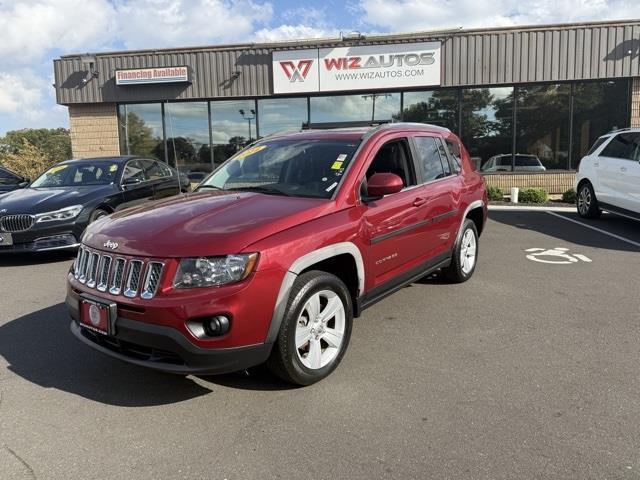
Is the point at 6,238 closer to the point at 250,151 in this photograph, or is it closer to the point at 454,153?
the point at 250,151

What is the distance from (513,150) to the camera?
14.8 meters

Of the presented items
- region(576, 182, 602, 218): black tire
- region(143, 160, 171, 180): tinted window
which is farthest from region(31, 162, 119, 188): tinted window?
region(576, 182, 602, 218): black tire

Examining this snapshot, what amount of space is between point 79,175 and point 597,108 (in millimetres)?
13137

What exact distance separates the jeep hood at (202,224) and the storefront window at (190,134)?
12405mm

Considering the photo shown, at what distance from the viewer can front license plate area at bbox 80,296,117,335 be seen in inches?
122

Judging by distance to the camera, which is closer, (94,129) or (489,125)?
(489,125)

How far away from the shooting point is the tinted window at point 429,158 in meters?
4.97

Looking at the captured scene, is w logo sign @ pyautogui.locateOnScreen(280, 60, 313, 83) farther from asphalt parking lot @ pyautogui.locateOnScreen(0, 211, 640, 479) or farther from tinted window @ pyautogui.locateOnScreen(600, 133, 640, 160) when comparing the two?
asphalt parking lot @ pyautogui.locateOnScreen(0, 211, 640, 479)

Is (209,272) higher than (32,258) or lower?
higher

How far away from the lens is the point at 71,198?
7.36 m

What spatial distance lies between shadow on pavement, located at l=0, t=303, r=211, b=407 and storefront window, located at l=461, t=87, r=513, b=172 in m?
12.5

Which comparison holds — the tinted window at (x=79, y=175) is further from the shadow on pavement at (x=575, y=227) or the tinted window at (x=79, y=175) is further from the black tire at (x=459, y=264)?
the shadow on pavement at (x=575, y=227)

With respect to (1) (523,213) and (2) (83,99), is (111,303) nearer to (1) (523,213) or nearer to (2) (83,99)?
(1) (523,213)

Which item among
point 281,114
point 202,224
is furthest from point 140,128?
point 202,224
